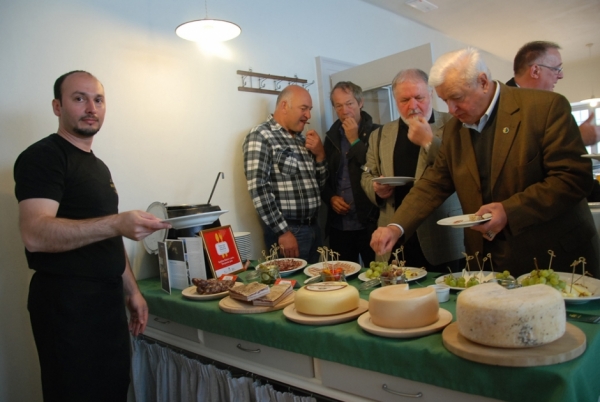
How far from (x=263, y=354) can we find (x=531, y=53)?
249 cm

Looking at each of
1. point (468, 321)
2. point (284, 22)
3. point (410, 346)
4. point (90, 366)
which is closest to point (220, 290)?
point (90, 366)

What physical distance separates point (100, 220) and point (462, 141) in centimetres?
145

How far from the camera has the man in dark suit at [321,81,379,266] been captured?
2834 mm

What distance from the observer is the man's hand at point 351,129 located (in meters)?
2.90

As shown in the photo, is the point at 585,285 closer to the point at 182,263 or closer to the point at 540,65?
the point at 182,263

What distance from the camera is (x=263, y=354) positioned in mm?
1510

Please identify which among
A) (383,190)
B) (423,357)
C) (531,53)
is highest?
(531,53)

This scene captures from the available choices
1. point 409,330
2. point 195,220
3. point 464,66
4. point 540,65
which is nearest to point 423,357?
point 409,330

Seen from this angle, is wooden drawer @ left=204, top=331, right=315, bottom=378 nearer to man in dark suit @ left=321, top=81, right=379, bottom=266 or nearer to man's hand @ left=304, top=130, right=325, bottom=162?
man in dark suit @ left=321, top=81, right=379, bottom=266

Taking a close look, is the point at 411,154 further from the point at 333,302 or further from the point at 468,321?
the point at 468,321

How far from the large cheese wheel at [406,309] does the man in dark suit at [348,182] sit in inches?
63.9

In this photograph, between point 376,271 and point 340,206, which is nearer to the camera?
point 376,271

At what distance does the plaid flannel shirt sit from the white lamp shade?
63 cm

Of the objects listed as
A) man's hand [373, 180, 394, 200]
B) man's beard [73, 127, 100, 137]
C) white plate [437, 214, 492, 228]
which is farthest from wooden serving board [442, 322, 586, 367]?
man's beard [73, 127, 100, 137]
